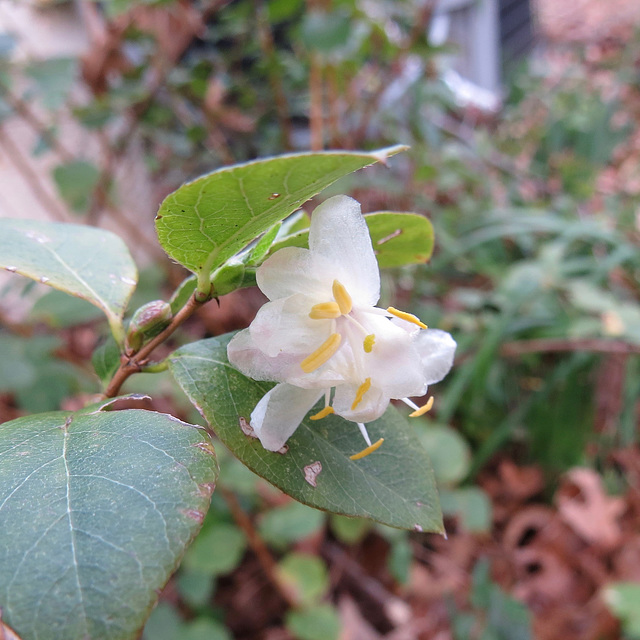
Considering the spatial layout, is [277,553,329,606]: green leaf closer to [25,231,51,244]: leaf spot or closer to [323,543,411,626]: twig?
[323,543,411,626]: twig

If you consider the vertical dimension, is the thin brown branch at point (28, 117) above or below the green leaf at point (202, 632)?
above

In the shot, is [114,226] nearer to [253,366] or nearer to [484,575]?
[484,575]

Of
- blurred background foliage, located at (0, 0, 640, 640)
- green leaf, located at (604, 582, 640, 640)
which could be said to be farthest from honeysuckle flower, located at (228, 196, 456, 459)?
green leaf, located at (604, 582, 640, 640)

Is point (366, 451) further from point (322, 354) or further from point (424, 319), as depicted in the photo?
point (424, 319)

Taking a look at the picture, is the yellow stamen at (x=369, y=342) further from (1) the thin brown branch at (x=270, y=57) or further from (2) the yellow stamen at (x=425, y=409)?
(1) the thin brown branch at (x=270, y=57)

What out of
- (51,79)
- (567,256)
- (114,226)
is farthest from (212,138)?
(567,256)

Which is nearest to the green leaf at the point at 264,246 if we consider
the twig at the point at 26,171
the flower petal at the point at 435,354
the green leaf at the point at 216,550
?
the flower petal at the point at 435,354
